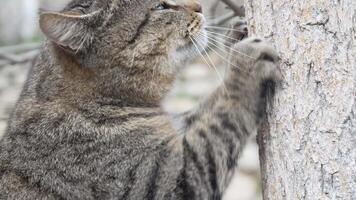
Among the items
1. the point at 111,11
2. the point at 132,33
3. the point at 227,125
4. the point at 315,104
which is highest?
the point at 111,11

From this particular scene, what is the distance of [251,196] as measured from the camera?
699 cm

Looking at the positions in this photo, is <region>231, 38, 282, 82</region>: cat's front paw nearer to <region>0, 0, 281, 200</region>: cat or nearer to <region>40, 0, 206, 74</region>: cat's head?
<region>0, 0, 281, 200</region>: cat

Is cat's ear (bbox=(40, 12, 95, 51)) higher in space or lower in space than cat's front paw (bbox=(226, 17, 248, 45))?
higher

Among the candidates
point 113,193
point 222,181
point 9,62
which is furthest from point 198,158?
point 9,62

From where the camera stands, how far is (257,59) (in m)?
2.90

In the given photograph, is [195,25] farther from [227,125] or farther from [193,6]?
[227,125]

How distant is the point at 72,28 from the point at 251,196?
14.1 feet

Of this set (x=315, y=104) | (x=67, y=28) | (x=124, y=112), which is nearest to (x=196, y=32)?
Result: (x=124, y=112)

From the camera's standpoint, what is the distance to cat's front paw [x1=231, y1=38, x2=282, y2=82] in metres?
2.76

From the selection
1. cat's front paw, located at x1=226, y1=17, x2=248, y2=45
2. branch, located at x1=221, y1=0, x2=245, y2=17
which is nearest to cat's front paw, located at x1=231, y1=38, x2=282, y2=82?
cat's front paw, located at x1=226, y1=17, x2=248, y2=45

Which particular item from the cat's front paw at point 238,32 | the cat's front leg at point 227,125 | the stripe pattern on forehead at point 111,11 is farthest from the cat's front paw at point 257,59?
the stripe pattern on forehead at point 111,11

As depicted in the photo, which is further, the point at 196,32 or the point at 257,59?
the point at 196,32

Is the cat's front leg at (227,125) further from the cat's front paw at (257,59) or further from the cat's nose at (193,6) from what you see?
the cat's nose at (193,6)

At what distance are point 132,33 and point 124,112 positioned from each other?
366 mm
